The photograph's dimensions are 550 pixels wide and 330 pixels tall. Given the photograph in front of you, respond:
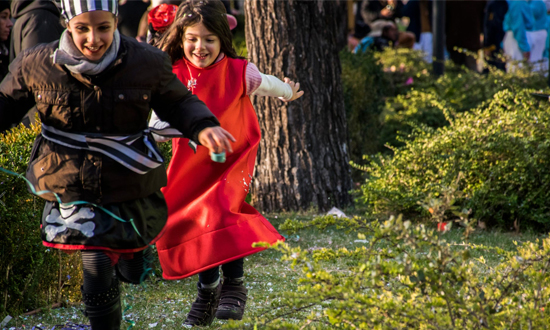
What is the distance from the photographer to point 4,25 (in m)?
5.15

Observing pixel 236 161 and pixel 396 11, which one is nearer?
pixel 236 161

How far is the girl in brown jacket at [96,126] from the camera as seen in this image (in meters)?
2.28

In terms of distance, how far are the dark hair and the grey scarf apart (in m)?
0.70

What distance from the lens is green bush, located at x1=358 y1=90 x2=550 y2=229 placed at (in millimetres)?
4852

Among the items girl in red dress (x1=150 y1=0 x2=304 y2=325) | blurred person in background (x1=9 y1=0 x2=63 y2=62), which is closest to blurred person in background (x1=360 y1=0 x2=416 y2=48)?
blurred person in background (x1=9 y1=0 x2=63 y2=62)

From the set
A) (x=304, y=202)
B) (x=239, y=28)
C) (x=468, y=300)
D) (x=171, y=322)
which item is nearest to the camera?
(x=468, y=300)

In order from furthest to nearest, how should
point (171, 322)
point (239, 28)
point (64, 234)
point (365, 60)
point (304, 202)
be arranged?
point (239, 28)
point (365, 60)
point (304, 202)
point (171, 322)
point (64, 234)

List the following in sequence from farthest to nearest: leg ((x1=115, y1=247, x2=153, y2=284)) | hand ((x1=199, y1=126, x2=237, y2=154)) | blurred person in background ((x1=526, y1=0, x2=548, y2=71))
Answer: blurred person in background ((x1=526, y1=0, x2=548, y2=71)), leg ((x1=115, y1=247, x2=153, y2=284)), hand ((x1=199, y1=126, x2=237, y2=154))

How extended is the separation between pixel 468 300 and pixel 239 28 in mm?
8809

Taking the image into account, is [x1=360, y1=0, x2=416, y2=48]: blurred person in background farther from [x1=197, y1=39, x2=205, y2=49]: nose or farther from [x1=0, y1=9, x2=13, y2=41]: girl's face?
[x1=197, y1=39, x2=205, y2=49]: nose

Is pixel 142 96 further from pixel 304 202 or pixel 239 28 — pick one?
pixel 239 28

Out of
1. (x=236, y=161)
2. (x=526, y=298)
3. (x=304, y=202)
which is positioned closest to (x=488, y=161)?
(x=304, y=202)

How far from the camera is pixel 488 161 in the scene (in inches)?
201

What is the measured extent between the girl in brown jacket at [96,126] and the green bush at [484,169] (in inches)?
116
